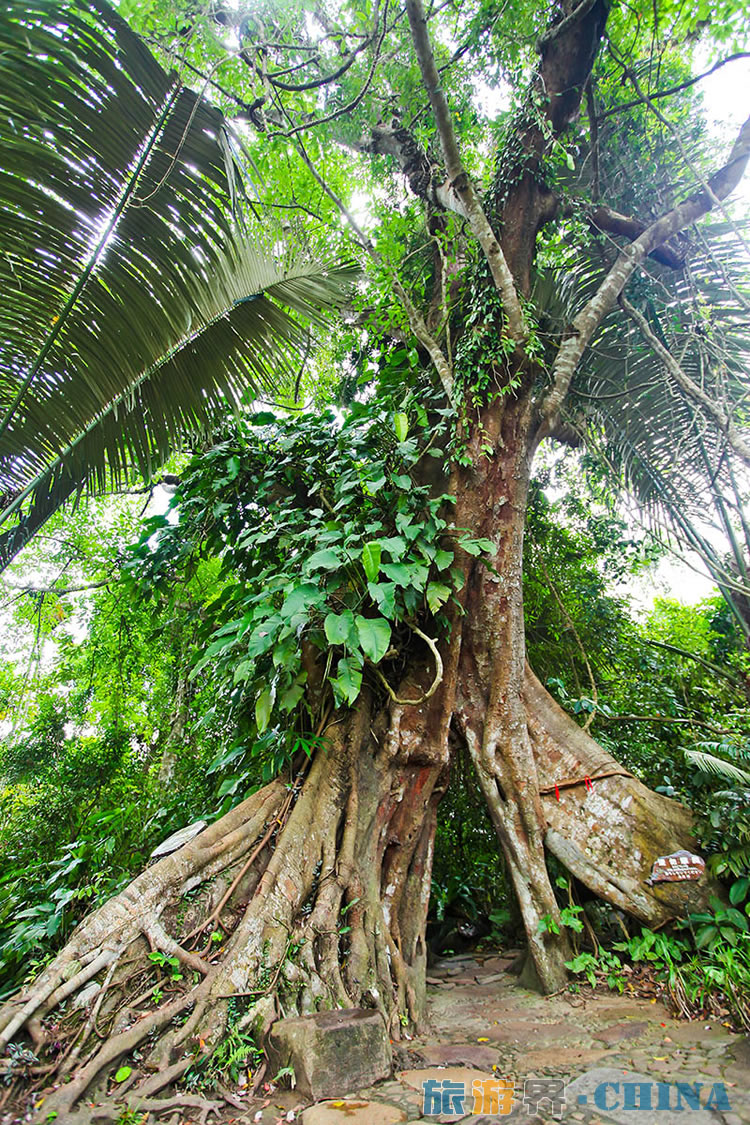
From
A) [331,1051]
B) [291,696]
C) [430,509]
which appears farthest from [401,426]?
[331,1051]

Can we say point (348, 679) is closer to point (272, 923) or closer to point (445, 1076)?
point (272, 923)

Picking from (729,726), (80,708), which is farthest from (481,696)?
(80,708)

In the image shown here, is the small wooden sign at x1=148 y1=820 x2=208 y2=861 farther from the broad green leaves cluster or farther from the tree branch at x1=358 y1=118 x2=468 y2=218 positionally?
the tree branch at x1=358 y1=118 x2=468 y2=218

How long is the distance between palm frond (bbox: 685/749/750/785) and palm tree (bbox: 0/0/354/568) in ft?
11.7

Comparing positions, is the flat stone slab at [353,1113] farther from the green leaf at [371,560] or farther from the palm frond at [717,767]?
the palm frond at [717,767]

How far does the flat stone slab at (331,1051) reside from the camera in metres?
2.00

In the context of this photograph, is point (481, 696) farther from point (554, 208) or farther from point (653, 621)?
point (653, 621)

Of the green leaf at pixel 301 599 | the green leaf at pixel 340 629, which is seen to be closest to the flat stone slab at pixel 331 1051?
the green leaf at pixel 340 629

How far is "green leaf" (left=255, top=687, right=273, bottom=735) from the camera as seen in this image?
3158 mm

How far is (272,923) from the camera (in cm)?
259

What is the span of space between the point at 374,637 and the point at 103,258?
77.8 inches

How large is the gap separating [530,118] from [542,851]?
569 centimetres

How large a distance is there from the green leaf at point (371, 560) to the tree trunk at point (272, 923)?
39.9 inches

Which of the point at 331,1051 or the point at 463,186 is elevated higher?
the point at 463,186
